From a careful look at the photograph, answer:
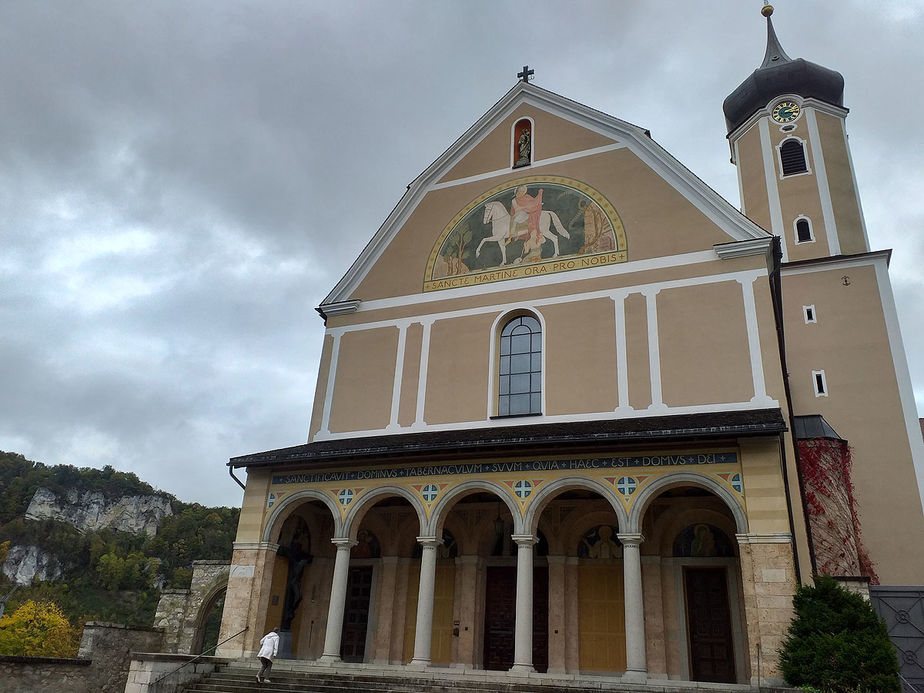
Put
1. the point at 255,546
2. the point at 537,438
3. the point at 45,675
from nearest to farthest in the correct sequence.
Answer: the point at 537,438 < the point at 45,675 < the point at 255,546

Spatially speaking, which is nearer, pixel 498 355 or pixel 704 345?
pixel 704 345

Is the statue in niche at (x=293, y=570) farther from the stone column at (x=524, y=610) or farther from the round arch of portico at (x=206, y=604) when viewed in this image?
the round arch of portico at (x=206, y=604)

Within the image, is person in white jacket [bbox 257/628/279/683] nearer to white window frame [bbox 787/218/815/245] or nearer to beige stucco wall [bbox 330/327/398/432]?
beige stucco wall [bbox 330/327/398/432]

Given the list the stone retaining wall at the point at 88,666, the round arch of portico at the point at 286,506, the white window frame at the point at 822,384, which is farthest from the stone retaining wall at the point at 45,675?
the white window frame at the point at 822,384

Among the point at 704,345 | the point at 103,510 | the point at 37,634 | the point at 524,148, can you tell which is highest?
the point at 103,510

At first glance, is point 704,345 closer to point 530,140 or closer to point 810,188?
point 530,140

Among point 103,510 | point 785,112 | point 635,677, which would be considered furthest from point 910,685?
point 103,510

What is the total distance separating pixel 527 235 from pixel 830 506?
9507mm

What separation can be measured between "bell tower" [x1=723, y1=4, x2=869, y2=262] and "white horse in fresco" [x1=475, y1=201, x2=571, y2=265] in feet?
34.4

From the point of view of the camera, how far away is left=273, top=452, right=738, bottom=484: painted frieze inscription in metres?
13.3

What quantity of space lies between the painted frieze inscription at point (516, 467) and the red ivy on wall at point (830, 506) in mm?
5312

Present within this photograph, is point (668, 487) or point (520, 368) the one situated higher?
point (520, 368)

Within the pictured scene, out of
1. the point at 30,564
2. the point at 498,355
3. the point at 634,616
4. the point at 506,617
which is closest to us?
the point at 634,616

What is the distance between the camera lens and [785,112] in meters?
27.1
